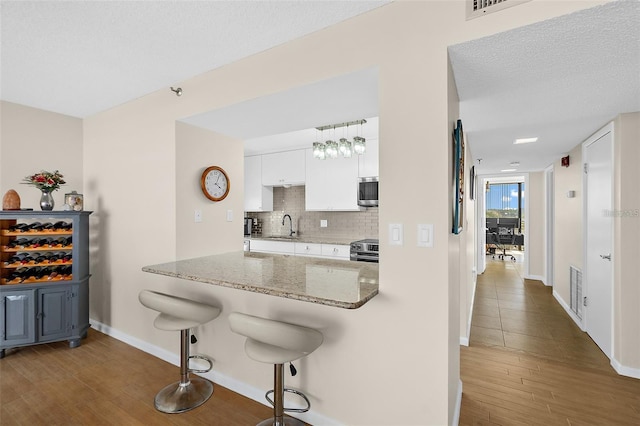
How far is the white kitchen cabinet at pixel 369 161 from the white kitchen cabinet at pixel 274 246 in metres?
1.57

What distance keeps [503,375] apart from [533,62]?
7.93 ft

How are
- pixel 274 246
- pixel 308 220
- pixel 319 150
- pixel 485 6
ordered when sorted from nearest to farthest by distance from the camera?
1. pixel 485 6
2. pixel 319 150
3. pixel 274 246
4. pixel 308 220

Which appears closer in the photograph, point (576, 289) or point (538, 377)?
point (538, 377)

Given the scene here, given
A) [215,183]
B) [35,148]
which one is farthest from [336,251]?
[35,148]

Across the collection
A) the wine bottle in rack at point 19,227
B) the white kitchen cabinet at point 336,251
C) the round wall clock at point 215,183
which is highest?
the round wall clock at point 215,183

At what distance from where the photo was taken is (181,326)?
209 cm

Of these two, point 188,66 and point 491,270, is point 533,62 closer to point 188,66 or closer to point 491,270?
point 188,66

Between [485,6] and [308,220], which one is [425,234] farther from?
[308,220]

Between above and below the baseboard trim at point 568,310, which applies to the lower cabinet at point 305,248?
above

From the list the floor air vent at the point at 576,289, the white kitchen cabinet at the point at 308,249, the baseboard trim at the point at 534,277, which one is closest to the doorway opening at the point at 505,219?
the baseboard trim at the point at 534,277

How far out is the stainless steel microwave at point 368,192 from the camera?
4293 millimetres

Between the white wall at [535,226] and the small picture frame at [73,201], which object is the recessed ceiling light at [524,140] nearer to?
the white wall at [535,226]

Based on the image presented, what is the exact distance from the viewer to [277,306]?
2.11 m

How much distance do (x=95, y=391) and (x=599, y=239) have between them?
466 cm
